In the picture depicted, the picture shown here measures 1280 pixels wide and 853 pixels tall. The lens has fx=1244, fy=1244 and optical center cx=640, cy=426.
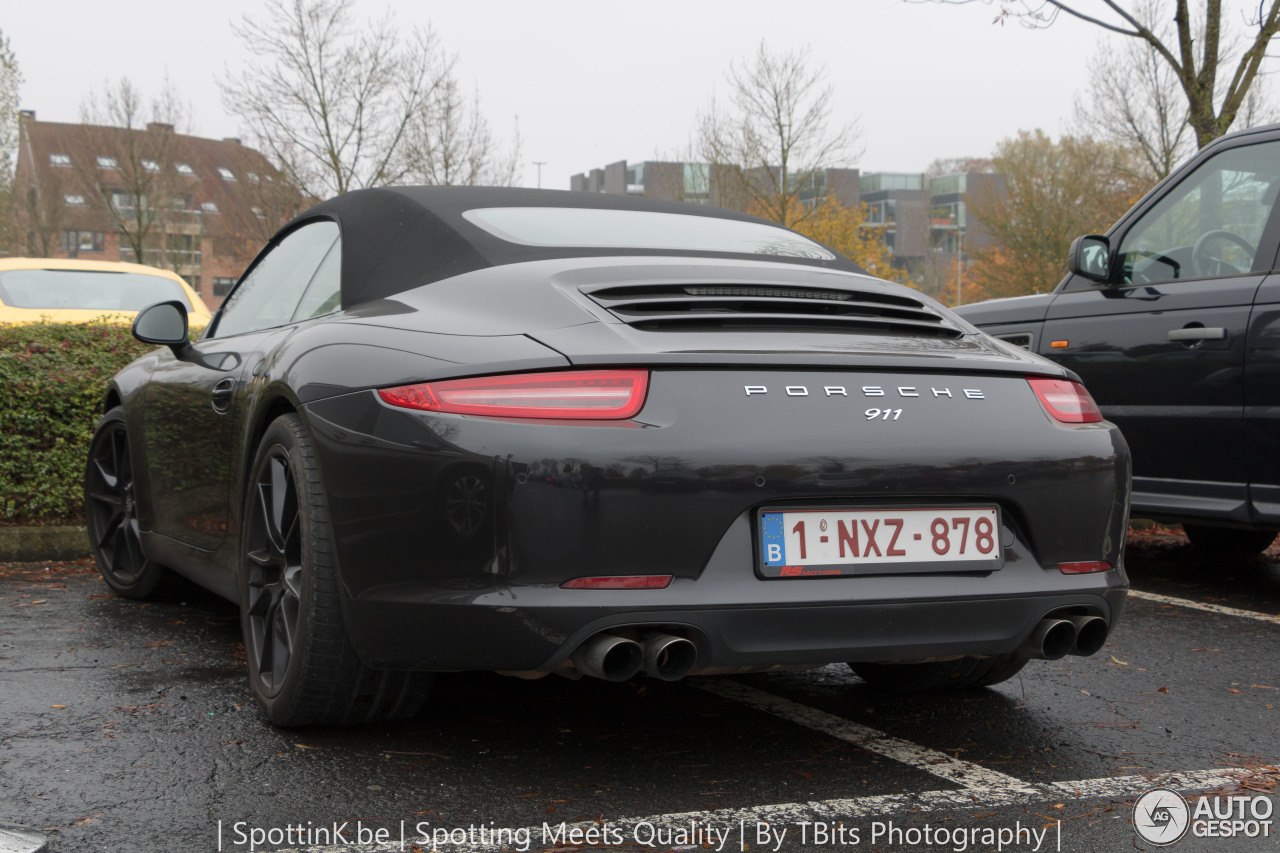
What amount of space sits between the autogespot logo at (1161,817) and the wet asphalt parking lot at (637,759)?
0.03 metres

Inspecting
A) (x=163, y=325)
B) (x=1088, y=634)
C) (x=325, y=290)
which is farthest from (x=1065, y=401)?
(x=163, y=325)

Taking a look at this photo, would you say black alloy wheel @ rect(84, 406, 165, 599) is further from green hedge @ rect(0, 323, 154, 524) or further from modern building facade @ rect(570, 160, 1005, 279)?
modern building facade @ rect(570, 160, 1005, 279)

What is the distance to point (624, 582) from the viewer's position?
2.51 meters

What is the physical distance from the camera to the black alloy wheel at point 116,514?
4863mm

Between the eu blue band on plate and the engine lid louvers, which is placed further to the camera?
the engine lid louvers

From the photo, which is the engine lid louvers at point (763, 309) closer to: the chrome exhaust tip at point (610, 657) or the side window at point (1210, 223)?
the chrome exhaust tip at point (610, 657)

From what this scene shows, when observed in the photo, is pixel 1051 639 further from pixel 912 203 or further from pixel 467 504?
pixel 912 203

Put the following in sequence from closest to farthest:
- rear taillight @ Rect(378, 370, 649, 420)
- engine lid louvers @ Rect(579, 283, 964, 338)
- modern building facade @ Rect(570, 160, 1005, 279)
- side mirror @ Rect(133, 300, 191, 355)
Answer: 1. rear taillight @ Rect(378, 370, 649, 420)
2. engine lid louvers @ Rect(579, 283, 964, 338)
3. side mirror @ Rect(133, 300, 191, 355)
4. modern building facade @ Rect(570, 160, 1005, 279)

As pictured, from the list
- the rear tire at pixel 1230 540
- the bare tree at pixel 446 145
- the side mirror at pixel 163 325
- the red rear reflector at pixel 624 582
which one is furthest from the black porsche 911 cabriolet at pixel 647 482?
the bare tree at pixel 446 145

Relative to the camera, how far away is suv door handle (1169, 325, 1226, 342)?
5.01 metres

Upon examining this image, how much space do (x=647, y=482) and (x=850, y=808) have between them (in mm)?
835

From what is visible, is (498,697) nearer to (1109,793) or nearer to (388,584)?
(388,584)

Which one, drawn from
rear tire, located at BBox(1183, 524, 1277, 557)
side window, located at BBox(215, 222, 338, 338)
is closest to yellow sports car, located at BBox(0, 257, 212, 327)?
side window, located at BBox(215, 222, 338, 338)

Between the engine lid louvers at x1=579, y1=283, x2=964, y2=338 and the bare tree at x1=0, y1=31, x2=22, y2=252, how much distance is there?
39.7m
